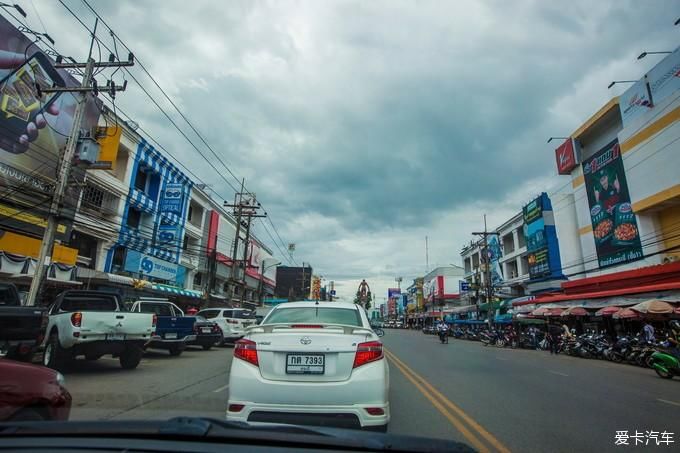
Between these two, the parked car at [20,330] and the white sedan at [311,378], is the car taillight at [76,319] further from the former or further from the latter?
the white sedan at [311,378]

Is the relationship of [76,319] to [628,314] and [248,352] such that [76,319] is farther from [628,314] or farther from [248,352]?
[628,314]

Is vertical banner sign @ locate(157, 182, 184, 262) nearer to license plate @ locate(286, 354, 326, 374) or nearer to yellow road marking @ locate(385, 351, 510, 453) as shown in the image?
yellow road marking @ locate(385, 351, 510, 453)

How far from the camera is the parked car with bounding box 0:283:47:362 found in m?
7.89

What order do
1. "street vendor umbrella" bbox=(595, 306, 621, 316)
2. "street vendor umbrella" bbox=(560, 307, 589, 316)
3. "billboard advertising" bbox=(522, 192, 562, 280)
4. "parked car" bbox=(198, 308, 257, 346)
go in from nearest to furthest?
"parked car" bbox=(198, 308, 257, 346) → "street vendor umbrella" bbox=(595, 306, 621, 316) → "street vendor umbrella" bbox=(560, 307, 589, 316) → "billboard advertising" bbox=(522, 192, 562, 280)

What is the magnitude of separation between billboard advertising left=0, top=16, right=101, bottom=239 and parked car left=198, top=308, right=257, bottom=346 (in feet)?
23.3

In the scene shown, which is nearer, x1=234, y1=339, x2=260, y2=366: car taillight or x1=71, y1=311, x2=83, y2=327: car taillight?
x1=234, y1=339, x2=260, y2=366: car taillight

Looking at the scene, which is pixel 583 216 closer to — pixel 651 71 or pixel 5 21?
pixel 651 71

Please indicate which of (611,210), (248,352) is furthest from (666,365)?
(611,210)

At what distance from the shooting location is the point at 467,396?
7.93 m

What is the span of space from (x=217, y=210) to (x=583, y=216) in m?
31.5

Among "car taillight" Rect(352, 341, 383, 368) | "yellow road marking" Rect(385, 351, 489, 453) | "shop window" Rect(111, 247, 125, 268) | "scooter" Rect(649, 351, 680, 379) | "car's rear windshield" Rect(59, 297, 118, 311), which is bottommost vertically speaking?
"yellow road marking" Rect(385, 351, 489, 453)

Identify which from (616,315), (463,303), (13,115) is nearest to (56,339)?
(13,115)

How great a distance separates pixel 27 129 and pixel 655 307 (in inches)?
1077

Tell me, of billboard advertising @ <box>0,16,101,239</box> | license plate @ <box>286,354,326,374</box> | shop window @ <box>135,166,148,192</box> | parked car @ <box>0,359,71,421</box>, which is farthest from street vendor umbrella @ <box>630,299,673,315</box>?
shop window @ <box>135,166,148,192</box>
